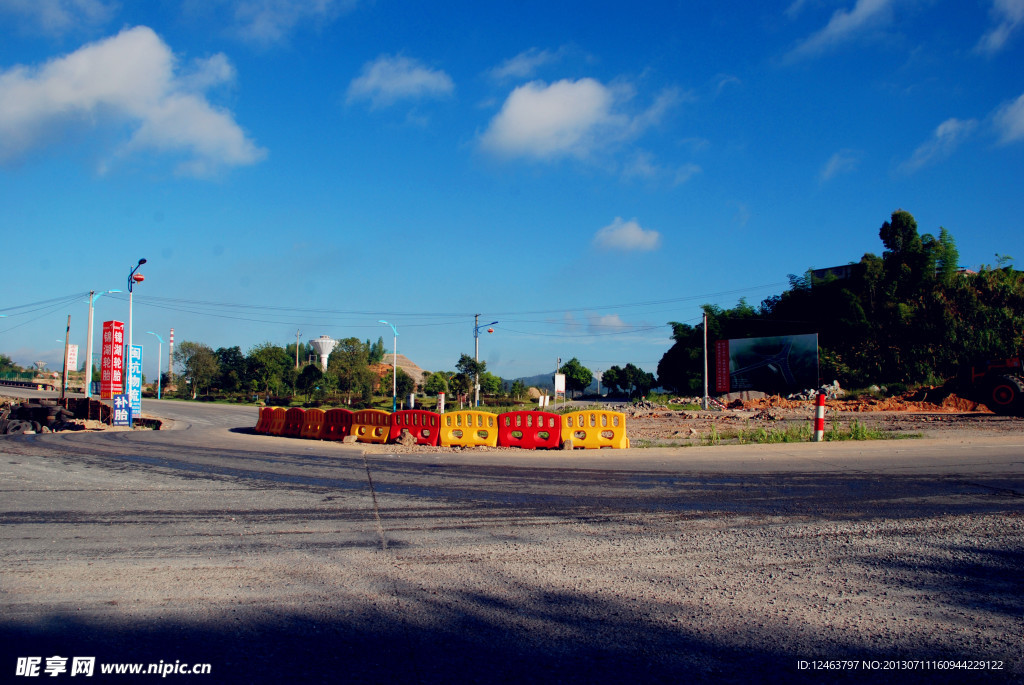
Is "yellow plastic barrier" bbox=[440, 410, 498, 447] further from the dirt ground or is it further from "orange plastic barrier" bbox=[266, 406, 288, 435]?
"orange plastic barrier" bbox=[266, 406, 288, 435]

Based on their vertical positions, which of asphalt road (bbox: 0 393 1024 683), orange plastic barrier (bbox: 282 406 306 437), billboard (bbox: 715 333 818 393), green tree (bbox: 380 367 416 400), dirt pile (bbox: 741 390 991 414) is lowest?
asphalt road (bbox: 0 393 1024 683)

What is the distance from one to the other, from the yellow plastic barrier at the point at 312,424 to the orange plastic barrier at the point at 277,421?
128 centimetres

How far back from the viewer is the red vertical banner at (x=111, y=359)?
115 feet

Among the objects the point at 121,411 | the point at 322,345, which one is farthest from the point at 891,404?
the point at 322,345

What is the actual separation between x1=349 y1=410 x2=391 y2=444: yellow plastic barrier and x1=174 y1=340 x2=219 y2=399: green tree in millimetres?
81672

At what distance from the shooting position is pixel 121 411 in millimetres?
29641

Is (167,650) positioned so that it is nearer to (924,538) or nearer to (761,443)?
(924,538)

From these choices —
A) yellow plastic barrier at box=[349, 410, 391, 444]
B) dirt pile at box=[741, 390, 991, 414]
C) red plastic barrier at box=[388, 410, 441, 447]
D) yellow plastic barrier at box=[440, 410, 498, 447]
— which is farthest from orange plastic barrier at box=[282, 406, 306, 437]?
dirt pile at box=[741, 390, 991, 414]

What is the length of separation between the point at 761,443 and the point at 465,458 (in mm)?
7700

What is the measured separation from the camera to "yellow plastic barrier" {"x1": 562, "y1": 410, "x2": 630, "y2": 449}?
16062 mm

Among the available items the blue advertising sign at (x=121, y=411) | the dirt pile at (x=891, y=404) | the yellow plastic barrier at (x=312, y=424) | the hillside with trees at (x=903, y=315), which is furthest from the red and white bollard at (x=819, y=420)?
the hillside with trees at (x=903, y=315)

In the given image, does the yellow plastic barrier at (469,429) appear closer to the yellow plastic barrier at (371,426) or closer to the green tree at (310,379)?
the yellow plastic barrier at (371,426)

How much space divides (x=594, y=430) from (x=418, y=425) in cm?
476

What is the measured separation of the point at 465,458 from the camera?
13906mm
